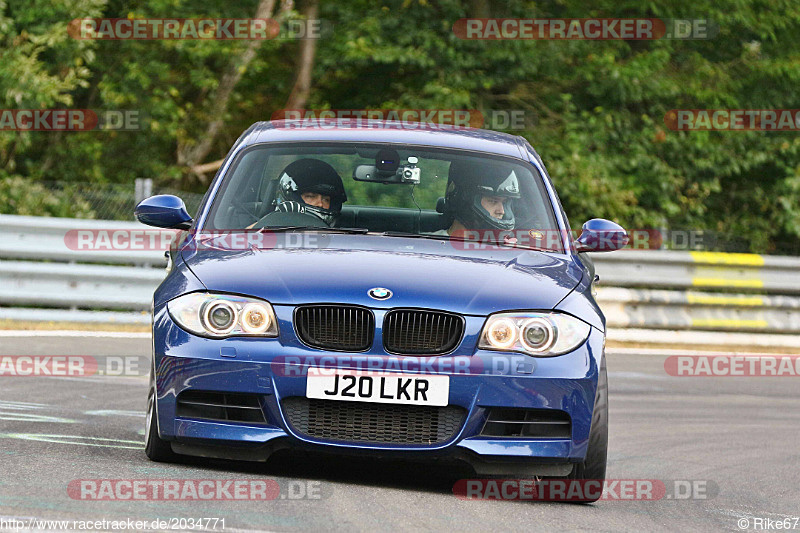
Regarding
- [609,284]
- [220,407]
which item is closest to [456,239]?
[220,407]

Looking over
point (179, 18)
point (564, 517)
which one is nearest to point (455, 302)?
point (564, 517)

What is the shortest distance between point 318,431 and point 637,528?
131cm

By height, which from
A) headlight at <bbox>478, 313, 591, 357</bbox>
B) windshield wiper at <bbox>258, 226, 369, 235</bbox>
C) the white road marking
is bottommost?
the white road marking

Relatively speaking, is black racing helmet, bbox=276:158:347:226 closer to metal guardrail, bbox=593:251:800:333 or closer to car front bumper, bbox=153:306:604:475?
car front bumper, bbox=153:306:604:475

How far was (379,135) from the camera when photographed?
761 cm

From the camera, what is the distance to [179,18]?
68.0ft

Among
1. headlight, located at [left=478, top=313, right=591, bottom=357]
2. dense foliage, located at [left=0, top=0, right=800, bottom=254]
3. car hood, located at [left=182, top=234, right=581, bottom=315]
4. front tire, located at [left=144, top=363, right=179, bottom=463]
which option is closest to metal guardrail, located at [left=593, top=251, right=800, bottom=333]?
dense foliage, located at [left=0, top=0, right=800, bottom=254]

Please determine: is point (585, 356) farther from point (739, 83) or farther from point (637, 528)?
point (739, 83)

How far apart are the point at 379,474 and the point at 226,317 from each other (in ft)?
3.62

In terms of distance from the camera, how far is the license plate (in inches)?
227

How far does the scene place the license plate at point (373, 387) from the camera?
576cm

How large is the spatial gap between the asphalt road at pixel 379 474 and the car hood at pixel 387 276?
78cm

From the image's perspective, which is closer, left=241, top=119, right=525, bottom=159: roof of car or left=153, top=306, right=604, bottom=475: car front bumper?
left=153, top=306, right=604, bottom=475: car front bumper

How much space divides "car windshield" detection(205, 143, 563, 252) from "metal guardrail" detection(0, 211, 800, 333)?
20.4ft
